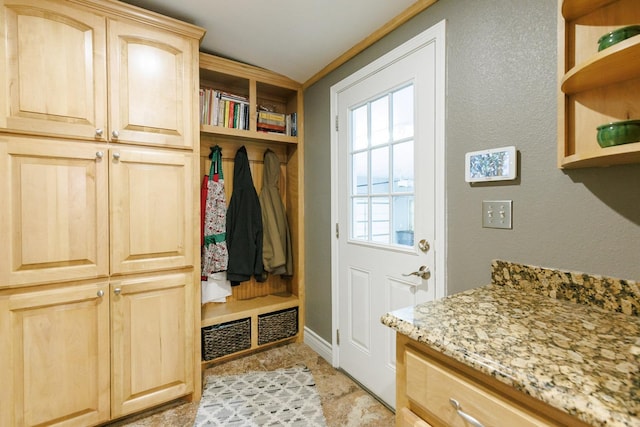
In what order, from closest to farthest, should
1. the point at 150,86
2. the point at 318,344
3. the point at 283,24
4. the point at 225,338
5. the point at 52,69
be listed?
the point at 52,69 → the point at 150,86 → the point at 283,24 → the point at 225,338 → the point at 318,344

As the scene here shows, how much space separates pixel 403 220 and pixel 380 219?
0.61 ft

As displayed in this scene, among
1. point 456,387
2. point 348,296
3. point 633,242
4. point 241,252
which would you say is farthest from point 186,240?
point 633,242

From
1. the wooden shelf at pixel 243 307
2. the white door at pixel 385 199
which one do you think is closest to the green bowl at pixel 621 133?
the white door at pixel 385 199

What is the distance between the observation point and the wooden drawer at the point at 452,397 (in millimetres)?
652

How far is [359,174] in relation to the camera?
6.55 feet

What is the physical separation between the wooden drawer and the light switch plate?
2.25 feet

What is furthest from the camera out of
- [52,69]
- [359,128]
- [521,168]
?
[359,128]

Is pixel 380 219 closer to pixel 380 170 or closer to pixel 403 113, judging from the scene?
pixel 380 170

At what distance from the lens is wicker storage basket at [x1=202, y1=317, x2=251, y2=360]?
211 centimetres

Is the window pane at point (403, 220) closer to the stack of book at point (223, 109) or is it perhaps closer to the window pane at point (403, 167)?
the window pane at point (403, 167)

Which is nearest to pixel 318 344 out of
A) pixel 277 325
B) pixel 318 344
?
pixel 318 344

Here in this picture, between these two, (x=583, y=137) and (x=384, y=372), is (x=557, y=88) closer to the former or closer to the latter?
(x=583, y=137)

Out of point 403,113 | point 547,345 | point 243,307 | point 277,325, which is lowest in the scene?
point 277,325

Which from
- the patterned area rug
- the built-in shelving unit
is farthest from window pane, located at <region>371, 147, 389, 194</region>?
the patterned area rug
